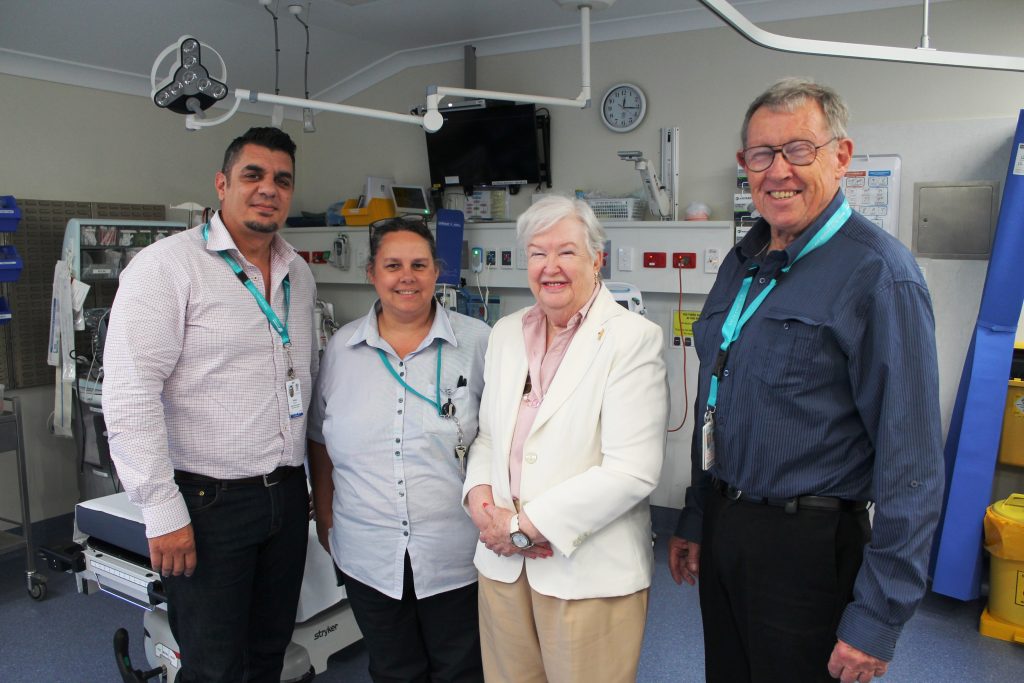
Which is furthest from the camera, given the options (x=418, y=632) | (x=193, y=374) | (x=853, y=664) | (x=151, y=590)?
(x=151, y=590)

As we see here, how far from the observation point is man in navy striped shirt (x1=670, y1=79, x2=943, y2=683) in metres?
1.29

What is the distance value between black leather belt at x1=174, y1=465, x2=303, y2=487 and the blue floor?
1.21 meters

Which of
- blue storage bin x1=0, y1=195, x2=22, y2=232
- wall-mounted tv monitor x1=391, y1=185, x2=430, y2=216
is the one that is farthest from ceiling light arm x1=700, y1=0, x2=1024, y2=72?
blue storage bin x1=0, y1=195, x2=22, y2=232

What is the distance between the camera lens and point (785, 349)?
140 centimetres

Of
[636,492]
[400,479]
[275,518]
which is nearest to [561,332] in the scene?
[636,492]

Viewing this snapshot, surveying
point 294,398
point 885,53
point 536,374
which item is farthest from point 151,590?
point 885,53

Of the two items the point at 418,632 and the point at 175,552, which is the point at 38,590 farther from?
the point at 418,632

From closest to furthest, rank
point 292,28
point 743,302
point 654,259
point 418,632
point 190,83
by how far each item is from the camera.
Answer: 1. point 743,302
2. point 418,632
3. point 190,83
4. point 654,259
5. point 292,28

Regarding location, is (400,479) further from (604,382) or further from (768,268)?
(768,268)

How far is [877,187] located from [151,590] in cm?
341

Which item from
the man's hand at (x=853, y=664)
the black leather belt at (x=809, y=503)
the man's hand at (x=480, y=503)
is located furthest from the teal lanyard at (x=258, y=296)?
the man's hand at (x=853, y=664)

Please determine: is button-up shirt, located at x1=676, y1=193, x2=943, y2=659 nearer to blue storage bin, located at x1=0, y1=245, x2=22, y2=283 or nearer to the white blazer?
the white blazer

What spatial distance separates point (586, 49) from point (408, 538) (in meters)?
2.58

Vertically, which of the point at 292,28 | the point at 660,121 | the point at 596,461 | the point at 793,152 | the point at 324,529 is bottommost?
the point at 324,529
